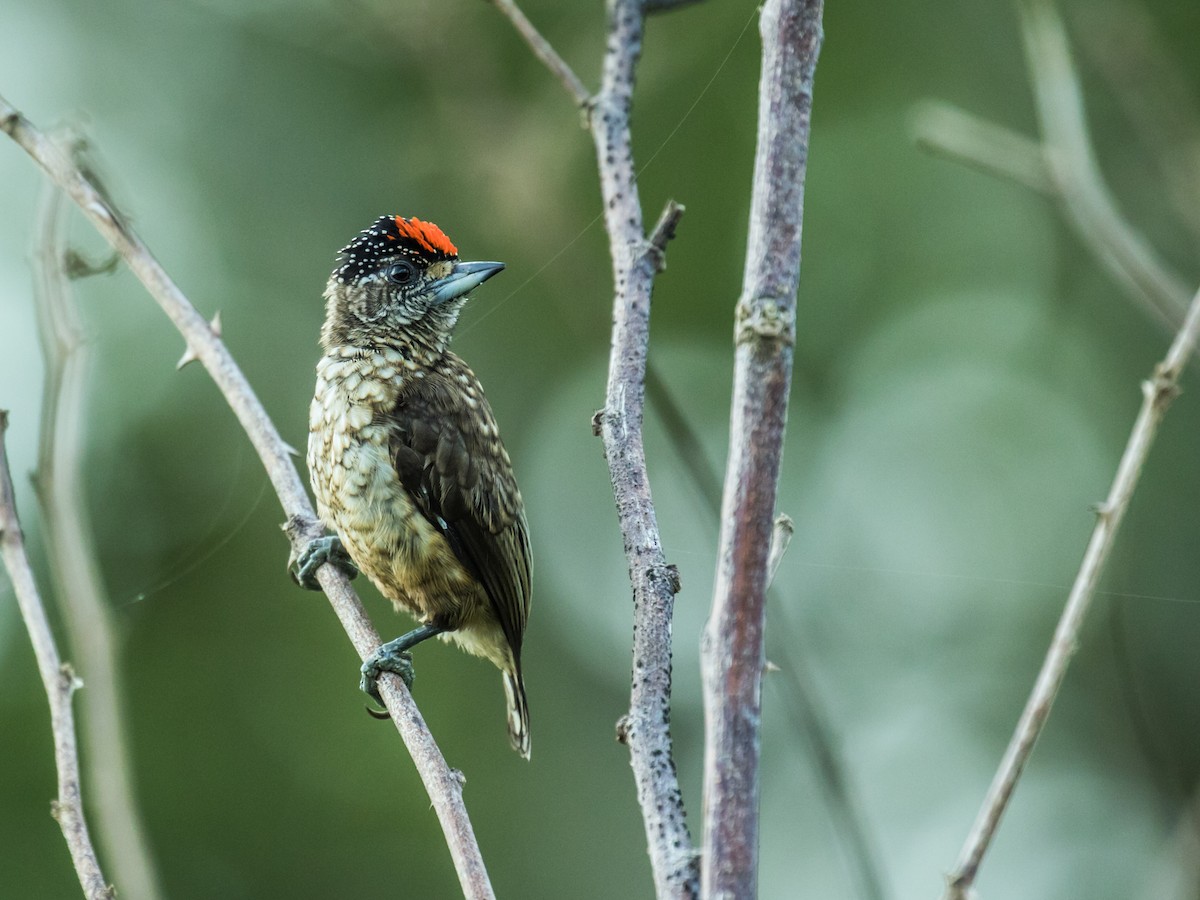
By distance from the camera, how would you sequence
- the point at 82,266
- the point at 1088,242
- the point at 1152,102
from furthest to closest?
the point at 1152,102
the point at 82,266
the point at 1088,242

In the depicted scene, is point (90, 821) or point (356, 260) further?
point (90, 821)

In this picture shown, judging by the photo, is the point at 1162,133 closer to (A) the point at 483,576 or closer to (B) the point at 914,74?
(A) the point at 483,576

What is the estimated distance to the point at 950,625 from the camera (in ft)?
36.0

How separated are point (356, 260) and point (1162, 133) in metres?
2.72

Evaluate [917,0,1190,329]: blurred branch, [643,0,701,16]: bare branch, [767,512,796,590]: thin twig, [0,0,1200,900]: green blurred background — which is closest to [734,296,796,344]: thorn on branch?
[767,512,796,590]: thin twig

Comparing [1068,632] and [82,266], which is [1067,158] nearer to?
[1068,632]

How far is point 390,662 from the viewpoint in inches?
136

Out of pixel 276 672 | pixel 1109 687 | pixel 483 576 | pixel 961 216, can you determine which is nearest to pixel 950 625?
pixel 1109 687

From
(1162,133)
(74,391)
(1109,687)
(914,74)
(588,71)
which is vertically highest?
(914,74)

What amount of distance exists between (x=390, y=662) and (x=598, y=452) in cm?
563

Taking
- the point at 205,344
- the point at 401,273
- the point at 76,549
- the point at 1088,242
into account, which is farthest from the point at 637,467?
the point at 401,273

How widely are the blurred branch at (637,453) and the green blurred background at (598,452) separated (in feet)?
7.73

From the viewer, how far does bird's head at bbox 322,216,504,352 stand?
447 cm

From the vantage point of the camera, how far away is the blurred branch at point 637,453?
1.87m
